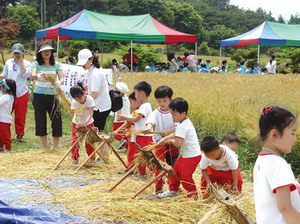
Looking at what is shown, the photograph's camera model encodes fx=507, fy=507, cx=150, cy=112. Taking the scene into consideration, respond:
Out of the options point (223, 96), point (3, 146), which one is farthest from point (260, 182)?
point (223, 96)

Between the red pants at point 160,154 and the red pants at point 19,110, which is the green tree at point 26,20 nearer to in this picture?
the red pants at point 19,110

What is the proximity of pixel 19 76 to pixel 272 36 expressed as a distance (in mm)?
15803

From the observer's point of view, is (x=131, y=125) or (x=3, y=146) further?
(x=3, y=146)

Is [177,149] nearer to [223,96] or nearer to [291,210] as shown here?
[291,210]

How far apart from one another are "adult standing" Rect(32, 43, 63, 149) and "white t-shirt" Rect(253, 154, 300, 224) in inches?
187

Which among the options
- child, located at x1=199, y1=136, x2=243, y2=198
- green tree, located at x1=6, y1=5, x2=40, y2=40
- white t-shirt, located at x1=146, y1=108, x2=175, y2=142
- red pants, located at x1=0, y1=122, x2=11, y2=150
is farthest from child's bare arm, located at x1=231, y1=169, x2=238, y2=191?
green tree, located at x1=6, y1=5, x2=40, y2=40

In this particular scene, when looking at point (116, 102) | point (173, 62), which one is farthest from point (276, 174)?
point (173, 62)

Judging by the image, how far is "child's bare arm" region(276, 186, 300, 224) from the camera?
2195 millimetres

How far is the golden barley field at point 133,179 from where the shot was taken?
4.06 metres

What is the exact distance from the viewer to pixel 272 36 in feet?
71.2

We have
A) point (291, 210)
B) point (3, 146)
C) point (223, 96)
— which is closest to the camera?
point (291, 210)

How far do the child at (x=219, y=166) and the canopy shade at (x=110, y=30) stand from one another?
1108 centimetres

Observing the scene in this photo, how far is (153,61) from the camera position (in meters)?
27.8

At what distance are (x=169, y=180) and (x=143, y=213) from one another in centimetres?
68
